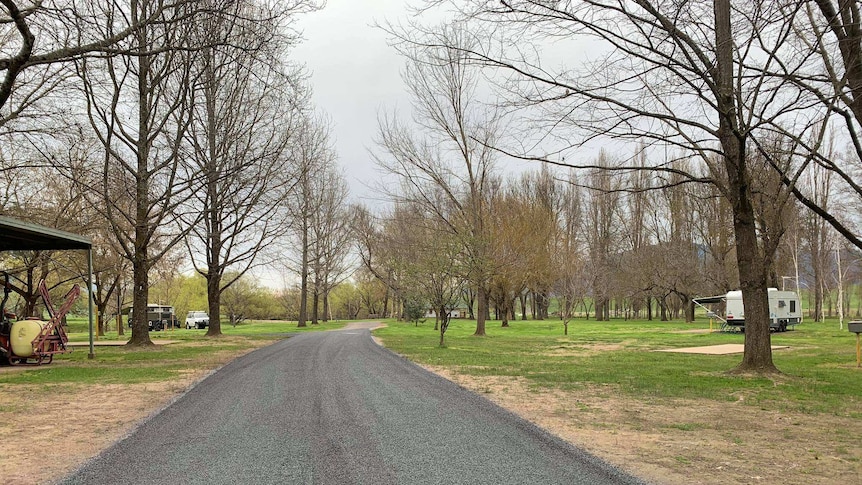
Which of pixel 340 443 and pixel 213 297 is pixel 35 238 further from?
pixel 213 297

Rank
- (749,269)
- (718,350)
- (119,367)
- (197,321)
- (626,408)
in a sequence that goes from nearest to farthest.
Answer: (626,408), (749,269), (119,367), (718,350), (197,321)

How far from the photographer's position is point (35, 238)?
15.7 m

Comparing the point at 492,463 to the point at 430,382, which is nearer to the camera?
the point at 492,463

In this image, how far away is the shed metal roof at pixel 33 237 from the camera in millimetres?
13438

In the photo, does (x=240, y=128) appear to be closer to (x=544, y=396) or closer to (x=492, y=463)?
(x=544, y=396)

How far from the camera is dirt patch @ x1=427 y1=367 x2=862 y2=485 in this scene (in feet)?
16.8

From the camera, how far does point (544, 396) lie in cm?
951

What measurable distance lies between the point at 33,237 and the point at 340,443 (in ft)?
43.3

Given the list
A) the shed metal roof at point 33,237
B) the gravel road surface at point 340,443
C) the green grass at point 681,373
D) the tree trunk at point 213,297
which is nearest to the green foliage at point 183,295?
the tree trunk at point 213,297

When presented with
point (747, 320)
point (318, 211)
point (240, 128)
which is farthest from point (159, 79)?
point (318, 211)

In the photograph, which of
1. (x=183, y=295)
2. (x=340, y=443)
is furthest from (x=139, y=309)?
(x=183, y=295)

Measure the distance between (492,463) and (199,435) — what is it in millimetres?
3356

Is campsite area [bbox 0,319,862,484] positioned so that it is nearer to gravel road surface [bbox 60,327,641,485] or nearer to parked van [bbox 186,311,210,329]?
gravel road surface [bbox 60,327,641,485]

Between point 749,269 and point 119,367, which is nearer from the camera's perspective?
point 749,269
